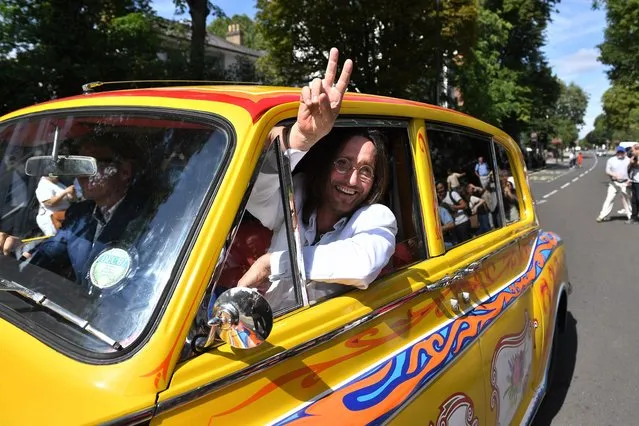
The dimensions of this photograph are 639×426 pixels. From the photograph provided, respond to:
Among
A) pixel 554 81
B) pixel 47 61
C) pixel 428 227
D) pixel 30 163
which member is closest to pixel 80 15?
pixel 47 61

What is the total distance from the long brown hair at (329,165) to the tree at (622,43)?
96.7 feet

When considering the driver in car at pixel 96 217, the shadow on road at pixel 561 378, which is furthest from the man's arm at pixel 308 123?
the shadow on road at pixel 561 378

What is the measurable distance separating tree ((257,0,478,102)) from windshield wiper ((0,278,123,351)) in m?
18.6

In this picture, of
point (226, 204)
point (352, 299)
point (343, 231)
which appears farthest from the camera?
point (343, 231)

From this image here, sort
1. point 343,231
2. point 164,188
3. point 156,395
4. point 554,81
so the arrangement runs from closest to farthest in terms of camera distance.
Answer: point 156,395 → point 164,188 → point 343,231 → point 554,81

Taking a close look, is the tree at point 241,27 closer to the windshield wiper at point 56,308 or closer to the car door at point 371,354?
the car door at point 371,354

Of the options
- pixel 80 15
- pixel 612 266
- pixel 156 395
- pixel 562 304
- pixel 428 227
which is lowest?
pixel 612 266

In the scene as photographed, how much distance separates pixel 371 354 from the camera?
1.75 m

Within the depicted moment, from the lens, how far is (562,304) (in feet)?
13.1

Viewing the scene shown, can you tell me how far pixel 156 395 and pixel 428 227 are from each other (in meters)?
1.39

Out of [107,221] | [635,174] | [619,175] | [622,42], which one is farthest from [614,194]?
[622,42]

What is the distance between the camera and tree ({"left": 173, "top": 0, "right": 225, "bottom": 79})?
13945 mm

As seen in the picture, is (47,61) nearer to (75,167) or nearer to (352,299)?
(75,167)

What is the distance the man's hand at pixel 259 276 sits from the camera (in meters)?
1.68
